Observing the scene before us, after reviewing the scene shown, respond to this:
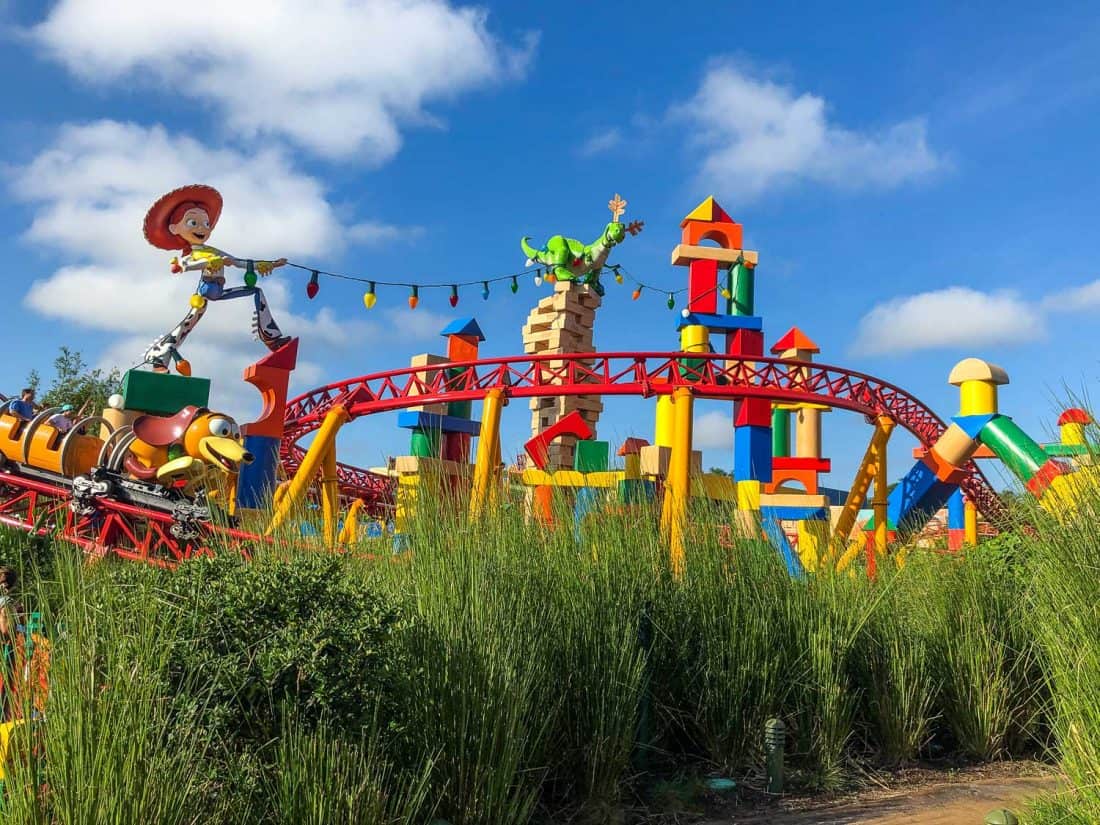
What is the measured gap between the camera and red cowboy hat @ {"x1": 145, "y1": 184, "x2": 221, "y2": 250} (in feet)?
52.4

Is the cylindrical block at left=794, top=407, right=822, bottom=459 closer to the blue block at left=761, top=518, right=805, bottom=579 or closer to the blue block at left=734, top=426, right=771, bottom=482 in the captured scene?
the blue block at left=734, top=426, right=771, bottom=482

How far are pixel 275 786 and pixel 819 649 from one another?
376cm

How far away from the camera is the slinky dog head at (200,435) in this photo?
11.4m

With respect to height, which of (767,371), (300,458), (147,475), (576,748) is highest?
(767,371)

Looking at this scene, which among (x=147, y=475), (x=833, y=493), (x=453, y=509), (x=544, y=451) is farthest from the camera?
(x=833, y=493)

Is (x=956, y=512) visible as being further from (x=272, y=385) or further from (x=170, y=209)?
(x=170, y=209)

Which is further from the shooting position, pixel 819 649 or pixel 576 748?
pixel 819 649

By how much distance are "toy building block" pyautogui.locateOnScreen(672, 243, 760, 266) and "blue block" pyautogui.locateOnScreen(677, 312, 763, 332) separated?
1.11 metres

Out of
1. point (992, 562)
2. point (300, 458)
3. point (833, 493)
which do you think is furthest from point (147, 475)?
point (833, 493)

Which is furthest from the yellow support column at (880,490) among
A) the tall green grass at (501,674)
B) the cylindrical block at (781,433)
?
the tall green grass at (501,674)

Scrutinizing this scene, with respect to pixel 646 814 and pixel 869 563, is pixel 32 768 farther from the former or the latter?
pixel 869 563

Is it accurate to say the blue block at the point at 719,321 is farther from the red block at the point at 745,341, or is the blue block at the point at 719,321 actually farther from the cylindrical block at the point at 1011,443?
the cylindrical block at the point at 1011,443

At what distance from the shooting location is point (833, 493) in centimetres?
3484

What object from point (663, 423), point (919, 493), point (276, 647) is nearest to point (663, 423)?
point (663, 423)
